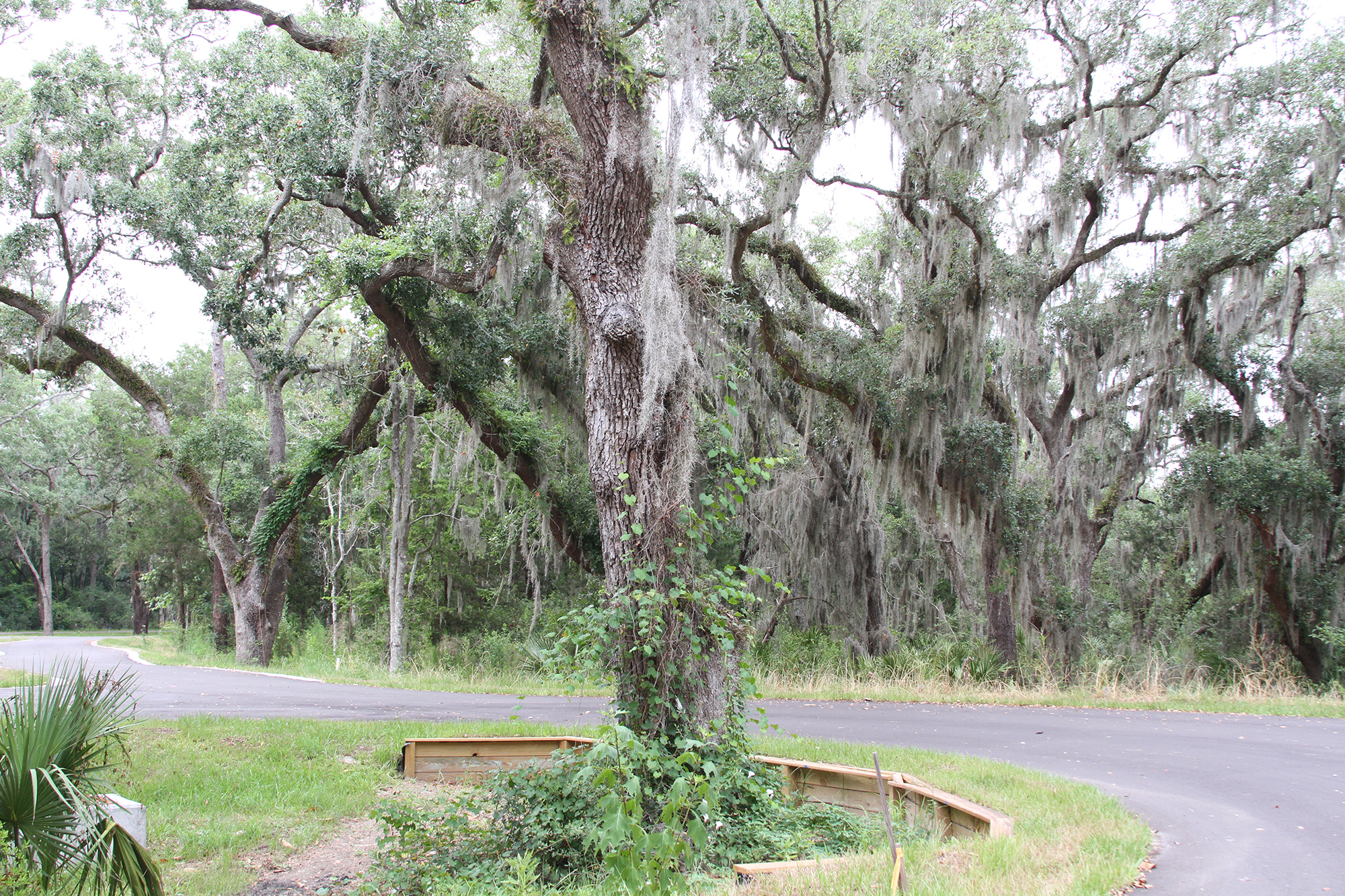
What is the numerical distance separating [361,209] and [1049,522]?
13.7 metres

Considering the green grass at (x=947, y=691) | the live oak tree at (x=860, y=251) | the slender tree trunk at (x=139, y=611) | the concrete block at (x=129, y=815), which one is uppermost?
the live oak tree at (x=860, y=251)

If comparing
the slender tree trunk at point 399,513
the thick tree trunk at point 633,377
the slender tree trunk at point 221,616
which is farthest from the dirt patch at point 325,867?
the slender tree trunk at point 221,616

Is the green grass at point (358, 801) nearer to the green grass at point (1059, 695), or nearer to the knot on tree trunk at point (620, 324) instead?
the knot on tree trunk at point (620, 324)

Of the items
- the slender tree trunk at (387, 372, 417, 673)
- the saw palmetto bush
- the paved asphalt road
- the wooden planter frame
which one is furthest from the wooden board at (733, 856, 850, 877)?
the slender tree trunk at (387, 372, 417, 673)

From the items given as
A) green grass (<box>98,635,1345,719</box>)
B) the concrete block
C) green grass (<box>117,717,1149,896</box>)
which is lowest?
green grass (<box>98,635,1345,719</box>)

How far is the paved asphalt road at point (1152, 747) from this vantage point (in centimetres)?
423

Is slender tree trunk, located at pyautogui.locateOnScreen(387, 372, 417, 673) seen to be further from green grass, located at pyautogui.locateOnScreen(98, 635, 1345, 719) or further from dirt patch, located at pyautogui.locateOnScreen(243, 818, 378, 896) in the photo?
dirt patch, located at pyautogui.locateOnScreen(243, 818, 378, 896)

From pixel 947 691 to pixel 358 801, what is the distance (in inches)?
350

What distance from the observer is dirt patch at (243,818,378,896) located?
14.8 ft

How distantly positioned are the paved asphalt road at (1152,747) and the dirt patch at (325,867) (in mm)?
1295

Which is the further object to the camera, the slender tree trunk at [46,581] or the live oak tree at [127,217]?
the slender tree trunk at [46,581]

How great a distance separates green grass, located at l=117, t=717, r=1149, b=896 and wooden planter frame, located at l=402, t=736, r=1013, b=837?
0.26 m

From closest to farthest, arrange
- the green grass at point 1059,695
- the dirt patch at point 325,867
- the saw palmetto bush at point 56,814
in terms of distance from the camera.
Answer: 1. the saw palmetto bush at point 56,814
2. the dirt patch at point 325,867
3. the green grass at point 1059,695

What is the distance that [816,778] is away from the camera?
19.0 ft
